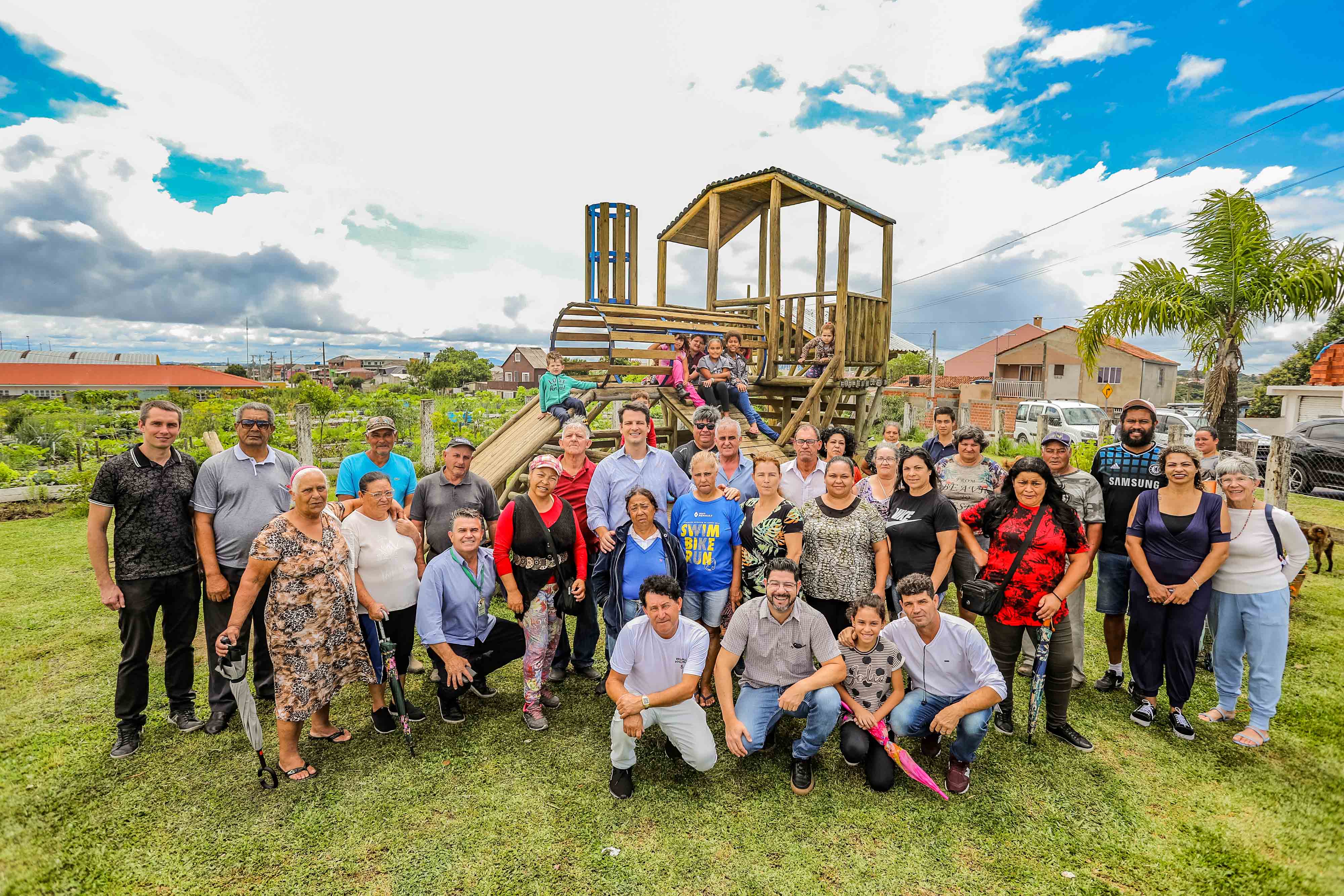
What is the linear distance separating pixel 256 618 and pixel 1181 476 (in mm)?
6382

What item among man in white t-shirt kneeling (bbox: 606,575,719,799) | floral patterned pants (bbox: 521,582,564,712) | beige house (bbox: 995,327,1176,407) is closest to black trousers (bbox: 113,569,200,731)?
floral patterned pants (bbox: 521,582,564,712)

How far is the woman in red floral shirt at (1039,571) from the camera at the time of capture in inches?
148

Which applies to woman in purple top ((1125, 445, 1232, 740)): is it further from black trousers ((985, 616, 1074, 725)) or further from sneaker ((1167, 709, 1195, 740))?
black trousers ((985, 616, 1074, 725))

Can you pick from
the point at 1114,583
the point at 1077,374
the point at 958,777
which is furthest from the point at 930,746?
the point at 1077,374

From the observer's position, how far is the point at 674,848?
3059mm

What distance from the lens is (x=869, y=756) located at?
11.9ft

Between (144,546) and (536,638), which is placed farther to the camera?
(536,638)

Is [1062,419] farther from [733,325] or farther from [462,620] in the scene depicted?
[462,620]

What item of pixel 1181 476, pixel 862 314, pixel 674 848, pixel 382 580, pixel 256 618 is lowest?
pixel 674 848

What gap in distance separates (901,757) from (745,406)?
5047 millimetres

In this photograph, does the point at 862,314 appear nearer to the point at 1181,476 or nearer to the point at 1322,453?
the point at 1181,476

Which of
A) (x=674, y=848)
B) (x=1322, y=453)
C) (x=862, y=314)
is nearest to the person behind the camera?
(x=674, y=848)

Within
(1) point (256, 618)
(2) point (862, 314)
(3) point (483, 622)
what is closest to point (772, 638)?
(3) point (483, 622)

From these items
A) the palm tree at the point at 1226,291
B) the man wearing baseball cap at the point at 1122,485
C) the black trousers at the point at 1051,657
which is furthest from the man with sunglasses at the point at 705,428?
the palm tree at the point at 1226,291
